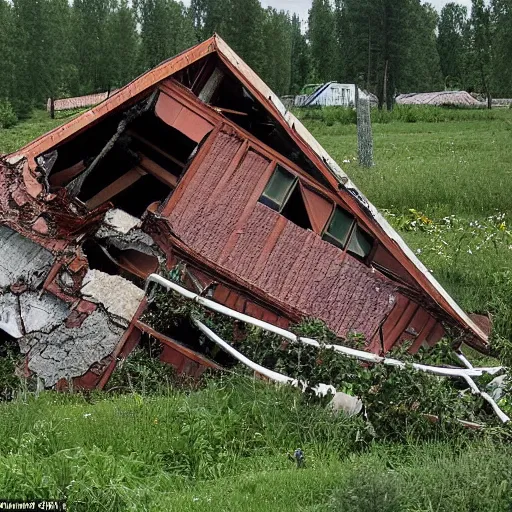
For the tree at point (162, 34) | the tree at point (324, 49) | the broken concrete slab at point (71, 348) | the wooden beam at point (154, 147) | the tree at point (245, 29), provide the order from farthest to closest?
the tree at point (324, 49) → the tree at point (162, 34) → the tree at point (245, 29) → the wooden beam at point (154, 147) → the broken concrete slab at point (71, 348)

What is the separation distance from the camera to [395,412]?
4488mm

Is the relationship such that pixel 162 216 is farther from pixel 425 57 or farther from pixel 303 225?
pixel 425 57

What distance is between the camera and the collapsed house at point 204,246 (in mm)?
5305

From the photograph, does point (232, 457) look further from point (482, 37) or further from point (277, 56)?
point (277, 56)

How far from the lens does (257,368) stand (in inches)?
197

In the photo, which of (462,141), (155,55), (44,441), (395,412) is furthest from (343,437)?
(155,55)

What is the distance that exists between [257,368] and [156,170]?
2.57m

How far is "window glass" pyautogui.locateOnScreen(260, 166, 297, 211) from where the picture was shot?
5.67m

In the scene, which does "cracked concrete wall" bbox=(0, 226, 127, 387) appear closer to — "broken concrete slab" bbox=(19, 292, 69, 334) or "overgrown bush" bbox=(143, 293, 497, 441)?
"broken concrete slab" bbox=(19, 292, 69, 334)

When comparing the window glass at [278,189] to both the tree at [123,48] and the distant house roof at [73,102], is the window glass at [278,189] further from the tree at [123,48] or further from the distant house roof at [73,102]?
the tree at [123,48]

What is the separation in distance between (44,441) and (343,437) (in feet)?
5.79

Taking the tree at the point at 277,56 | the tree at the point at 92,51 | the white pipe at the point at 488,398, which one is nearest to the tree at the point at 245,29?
the tree at the point at 277,56

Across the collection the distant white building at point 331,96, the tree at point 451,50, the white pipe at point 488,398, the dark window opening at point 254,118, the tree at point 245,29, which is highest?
the tree at point 451,50

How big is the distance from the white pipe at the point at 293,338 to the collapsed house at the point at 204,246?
0.19 m
